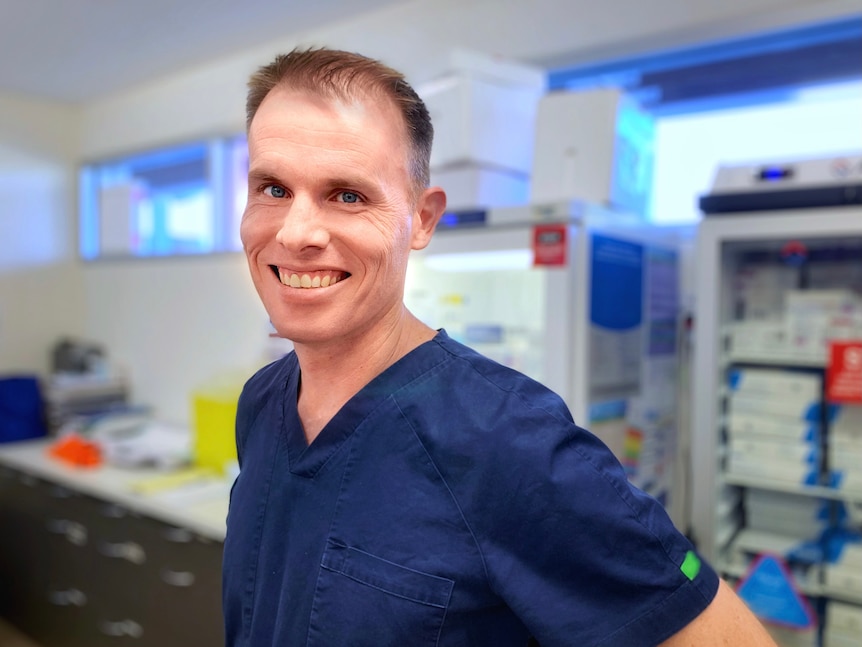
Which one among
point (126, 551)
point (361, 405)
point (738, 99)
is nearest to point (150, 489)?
point (126, 551)

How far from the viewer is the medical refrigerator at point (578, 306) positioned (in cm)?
166

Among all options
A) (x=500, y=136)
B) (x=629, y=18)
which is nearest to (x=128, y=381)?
(x=500, y=136)

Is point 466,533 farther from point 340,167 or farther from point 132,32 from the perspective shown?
point 132,32

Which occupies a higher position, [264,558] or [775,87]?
[775,87]

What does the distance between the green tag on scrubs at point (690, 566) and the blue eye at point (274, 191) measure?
598 millimetres

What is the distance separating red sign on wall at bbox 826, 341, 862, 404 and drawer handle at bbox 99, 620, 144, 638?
238cm

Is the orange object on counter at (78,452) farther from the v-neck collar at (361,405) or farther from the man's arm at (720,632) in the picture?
the man's arm at (720,632)

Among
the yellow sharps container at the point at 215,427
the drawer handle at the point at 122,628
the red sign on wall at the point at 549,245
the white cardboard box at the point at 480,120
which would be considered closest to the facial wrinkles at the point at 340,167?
the red sign on wall at the point at 549,245

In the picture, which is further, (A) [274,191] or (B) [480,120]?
(B) [480,120]

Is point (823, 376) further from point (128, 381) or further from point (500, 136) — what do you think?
point (128, 381)

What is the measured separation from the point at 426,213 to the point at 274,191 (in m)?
0.19

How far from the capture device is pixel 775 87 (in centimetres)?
207

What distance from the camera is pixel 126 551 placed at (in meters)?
2.48

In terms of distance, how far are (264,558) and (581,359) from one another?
3.39ft
